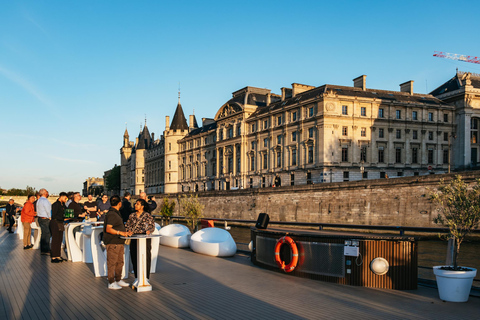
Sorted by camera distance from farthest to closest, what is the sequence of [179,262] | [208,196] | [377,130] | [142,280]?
[208,196], [377,130], [179,262], [142,280]

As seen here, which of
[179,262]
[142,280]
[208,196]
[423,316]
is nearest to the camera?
[423,316]

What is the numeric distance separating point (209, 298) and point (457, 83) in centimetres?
6443

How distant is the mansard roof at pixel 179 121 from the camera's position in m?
99.7

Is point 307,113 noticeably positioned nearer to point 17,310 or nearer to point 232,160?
point 232,160

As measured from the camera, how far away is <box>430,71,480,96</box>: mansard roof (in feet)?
206

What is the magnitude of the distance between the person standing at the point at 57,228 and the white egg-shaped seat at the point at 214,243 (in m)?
4.44

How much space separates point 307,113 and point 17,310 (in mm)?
53549

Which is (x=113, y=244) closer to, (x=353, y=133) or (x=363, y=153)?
(x=353, y=133)

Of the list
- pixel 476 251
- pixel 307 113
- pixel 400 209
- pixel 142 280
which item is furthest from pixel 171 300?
pixel 307 113

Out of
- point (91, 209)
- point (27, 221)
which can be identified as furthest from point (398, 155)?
point (27, 221)

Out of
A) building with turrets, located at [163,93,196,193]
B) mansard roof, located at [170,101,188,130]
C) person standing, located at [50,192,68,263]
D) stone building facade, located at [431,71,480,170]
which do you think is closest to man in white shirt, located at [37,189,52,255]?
person standing, located at [50,192,68,263]

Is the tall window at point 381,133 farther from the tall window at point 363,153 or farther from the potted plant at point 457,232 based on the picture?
the potted plant at point 457,232

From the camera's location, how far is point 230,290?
9.20 m

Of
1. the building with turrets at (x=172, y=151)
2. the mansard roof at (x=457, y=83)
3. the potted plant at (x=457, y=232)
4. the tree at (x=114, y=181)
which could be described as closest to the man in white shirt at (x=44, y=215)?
the potted plant at (x=457, y=232)
